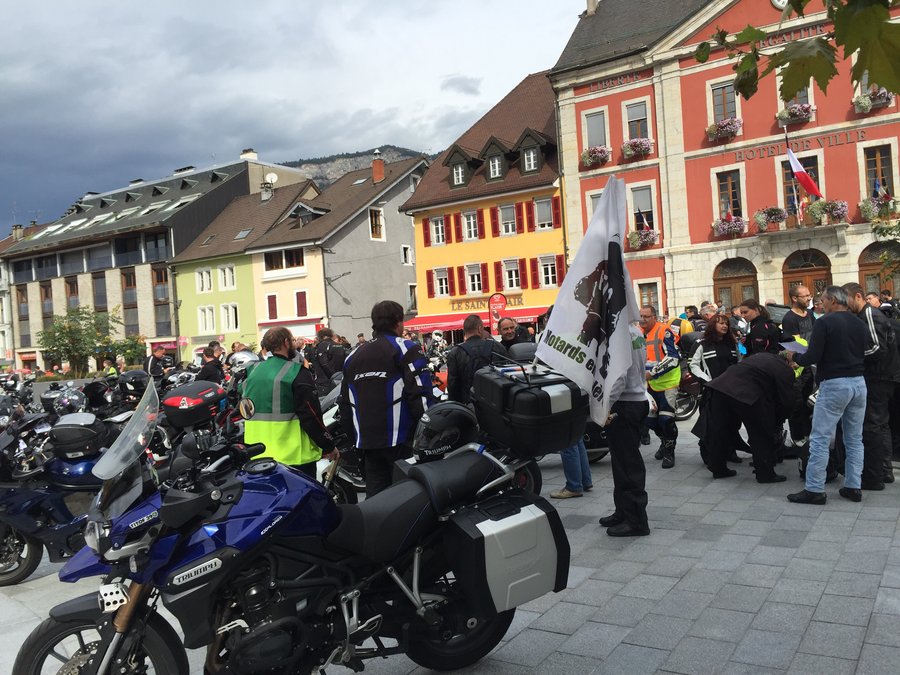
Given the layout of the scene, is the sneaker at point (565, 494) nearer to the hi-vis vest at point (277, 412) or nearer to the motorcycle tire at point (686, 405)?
the hi-vis vest at point (277, 412)

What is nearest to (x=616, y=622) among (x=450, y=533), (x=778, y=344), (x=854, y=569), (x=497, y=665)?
(x=497, y=665)

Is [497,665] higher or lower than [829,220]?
lower

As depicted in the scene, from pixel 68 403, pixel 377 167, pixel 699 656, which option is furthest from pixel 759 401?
pixel 377 167

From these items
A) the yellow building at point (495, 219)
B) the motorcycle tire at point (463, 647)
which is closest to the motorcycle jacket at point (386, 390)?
the motorcycle tire at point (463, 647)

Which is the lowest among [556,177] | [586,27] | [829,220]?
[829,220]

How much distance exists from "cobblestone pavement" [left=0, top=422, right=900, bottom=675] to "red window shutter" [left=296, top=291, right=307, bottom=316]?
37903 mm

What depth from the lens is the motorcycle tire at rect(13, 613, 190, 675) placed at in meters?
3.22

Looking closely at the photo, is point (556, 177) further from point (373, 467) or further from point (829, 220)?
point (373, 467)

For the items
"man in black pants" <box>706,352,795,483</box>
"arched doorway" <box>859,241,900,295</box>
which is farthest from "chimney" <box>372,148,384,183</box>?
"man in black pants" <box>706,352,795,483</box>

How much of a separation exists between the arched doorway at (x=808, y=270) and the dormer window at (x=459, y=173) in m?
16.2

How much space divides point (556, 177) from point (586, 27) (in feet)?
21.6

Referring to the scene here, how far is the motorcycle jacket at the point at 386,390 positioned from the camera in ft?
18.0

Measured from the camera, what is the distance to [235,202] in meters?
53.3

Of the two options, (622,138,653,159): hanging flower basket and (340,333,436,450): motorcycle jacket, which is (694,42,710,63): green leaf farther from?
(622,138,653,159): hanging flower basket
